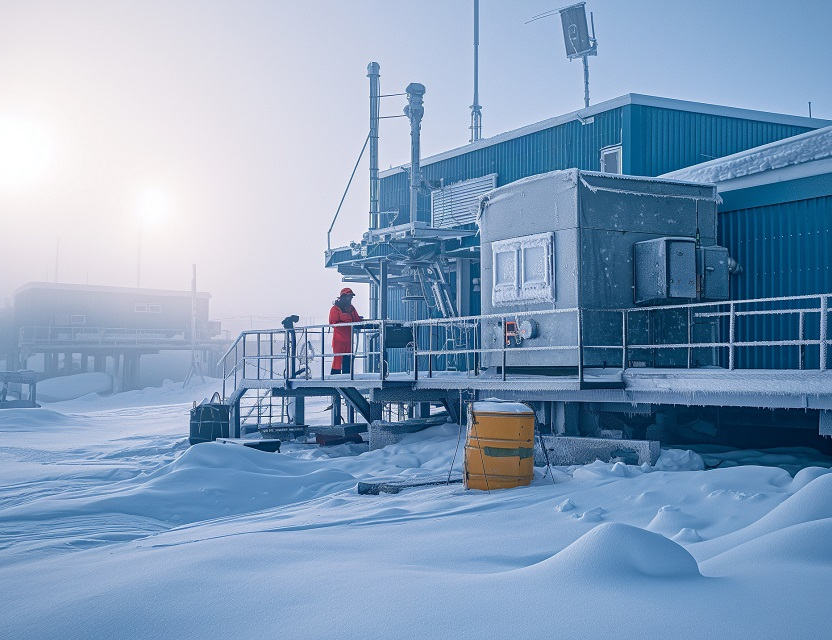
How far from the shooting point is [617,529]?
5.14m

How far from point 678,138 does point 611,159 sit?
151 cm

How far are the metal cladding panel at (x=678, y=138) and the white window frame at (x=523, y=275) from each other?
16.2 ft

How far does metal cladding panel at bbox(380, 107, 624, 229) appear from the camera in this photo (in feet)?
57.8

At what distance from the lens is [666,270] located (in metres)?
11.6

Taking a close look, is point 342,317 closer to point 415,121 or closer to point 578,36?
point 415,121

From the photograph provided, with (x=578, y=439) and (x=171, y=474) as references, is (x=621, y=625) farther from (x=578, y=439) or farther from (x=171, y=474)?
(x=171, y=474)

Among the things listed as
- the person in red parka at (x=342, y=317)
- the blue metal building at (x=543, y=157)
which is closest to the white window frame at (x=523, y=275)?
the blue metal building at (x=543, y=157)

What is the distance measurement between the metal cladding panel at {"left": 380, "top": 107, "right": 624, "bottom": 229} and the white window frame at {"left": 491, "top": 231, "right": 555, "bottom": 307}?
18.2 ft

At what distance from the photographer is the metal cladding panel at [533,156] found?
694 inches

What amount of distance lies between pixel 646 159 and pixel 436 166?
7.03 m

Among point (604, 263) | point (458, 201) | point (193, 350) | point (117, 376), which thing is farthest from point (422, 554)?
point (117, 376)

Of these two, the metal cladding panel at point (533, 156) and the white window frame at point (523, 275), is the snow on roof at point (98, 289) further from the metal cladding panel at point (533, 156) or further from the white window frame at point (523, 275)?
the white window frame at point (523, 275)

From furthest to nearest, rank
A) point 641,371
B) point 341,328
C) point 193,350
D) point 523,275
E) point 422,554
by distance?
point 193,350 → point 341,328 → point 523,275 → point 641,371 → point 422,554

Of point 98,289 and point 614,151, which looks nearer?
point 614,151
